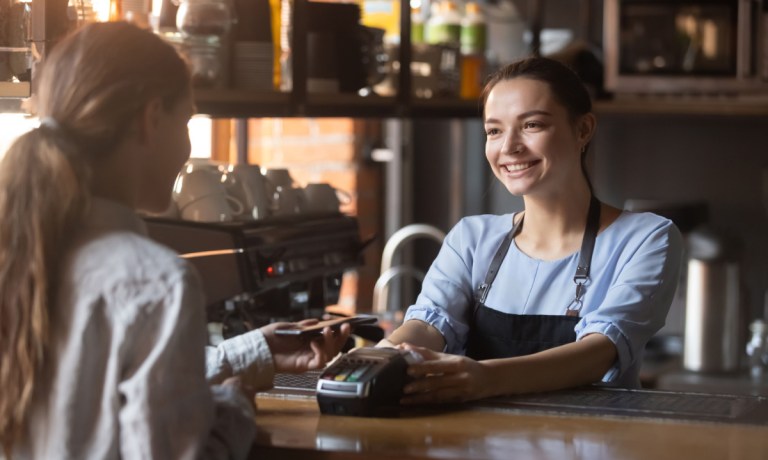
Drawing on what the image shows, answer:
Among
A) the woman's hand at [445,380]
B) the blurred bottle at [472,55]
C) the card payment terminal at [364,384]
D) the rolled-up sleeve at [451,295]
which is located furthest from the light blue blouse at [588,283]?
the blurred bottle at [472,55]

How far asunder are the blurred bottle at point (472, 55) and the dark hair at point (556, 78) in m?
1.24

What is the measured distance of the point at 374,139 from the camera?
14.4 feet

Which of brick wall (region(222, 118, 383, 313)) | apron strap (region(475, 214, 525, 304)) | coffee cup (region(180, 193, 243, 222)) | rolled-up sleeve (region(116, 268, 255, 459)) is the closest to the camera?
rolled-up sleeve (region(116, 268, 255, 459))

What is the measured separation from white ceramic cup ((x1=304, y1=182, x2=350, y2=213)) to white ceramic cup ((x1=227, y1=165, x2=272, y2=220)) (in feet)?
0.50

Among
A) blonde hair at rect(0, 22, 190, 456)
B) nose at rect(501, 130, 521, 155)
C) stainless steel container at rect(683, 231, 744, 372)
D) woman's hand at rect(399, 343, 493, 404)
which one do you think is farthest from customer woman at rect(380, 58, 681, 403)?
stainless steel container at rect(683, 231, 744, 372)

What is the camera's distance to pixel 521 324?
205 cm

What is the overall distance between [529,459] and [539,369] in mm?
427

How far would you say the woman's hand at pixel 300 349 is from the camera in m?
1.66

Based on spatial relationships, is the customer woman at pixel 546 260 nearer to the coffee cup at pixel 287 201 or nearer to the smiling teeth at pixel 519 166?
the smiling teeth at pixel 519 166

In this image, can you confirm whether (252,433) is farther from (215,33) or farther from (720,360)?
(720,360)

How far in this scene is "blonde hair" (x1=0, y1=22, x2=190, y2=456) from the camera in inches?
50.6

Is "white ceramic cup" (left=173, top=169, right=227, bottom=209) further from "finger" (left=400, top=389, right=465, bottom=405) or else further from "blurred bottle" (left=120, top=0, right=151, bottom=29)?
"finger" (left=400, top=389, right=465, bottom=405)

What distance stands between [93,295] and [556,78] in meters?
1.05

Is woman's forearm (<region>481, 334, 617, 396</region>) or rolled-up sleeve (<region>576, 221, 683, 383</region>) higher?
rolled-up sleeve (<region>576, 221, 683, 383</region>)
